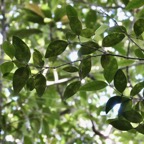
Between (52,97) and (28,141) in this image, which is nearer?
(28,141)

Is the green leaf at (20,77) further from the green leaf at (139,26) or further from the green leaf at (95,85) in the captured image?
the green leaf at (139,26)

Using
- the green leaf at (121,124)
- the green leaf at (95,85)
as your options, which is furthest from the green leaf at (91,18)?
the green leaf at (121,124)

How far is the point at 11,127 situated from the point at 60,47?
3.65 ft

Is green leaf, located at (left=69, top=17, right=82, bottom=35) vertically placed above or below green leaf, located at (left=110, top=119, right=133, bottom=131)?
above

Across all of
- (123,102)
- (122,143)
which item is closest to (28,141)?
(122,143)

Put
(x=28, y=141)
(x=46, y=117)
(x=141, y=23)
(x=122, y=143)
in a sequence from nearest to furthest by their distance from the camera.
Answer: (x=141, y=23), (x=28, y=141), (x=122, y=143), (x=46, y=117)

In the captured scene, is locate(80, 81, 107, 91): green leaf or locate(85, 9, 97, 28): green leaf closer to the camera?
locate(80, 81, 107, 91): green leaf

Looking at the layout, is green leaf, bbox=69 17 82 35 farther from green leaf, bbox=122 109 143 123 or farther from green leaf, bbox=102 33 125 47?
green leaf, bbox=122 109 143 123

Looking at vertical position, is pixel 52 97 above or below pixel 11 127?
above

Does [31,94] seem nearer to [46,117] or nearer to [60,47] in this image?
[46,117]

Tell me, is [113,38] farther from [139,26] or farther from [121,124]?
[121,124]

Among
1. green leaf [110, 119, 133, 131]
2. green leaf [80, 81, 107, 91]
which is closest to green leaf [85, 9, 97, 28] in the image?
green leaf [80, 81, 107, 91]

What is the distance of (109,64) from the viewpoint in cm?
86

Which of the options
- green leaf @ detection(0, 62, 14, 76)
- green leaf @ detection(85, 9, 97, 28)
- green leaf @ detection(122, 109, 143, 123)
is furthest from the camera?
green leaf @ detection(85, 9, 97, 28)
